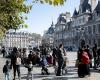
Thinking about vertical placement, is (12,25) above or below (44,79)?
above

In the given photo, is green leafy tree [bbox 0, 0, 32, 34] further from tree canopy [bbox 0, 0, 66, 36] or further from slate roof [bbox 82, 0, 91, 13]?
slate roof [bbox 82, 0, 91, 13]

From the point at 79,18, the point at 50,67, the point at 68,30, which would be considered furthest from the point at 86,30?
the point at 50,67

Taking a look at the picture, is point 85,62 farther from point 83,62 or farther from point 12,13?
point 12,13

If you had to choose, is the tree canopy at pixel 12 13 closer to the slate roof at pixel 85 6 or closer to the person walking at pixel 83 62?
the person walking at pixel 83 62

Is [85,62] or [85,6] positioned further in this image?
[85,6]

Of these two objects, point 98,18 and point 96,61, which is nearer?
point 96,61

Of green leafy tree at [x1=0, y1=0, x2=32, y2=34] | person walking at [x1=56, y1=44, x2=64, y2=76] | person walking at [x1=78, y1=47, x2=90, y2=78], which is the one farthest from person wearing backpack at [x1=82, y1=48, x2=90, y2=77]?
green leafy tree at [x1=0, y1=0, x2=32, y2=34]

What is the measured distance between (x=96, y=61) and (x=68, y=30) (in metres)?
71.5

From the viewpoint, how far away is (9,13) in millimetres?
16156

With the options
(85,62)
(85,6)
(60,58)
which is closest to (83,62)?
(85,62)

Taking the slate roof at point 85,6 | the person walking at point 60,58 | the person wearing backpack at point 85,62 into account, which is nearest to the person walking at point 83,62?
the person wearing backpack at point 85,62

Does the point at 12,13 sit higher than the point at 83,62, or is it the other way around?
the point at 12,13

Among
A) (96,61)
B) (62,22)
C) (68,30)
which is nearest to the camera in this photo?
(96,61)

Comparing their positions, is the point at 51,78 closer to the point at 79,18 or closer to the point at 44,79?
the point at 44,79
